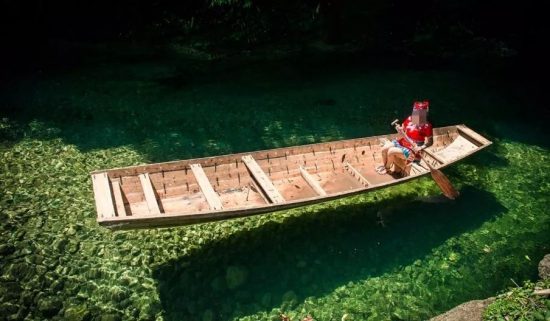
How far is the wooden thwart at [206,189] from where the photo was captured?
8547 mm

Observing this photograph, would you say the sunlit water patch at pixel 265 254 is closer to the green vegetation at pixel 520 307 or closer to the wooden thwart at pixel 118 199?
the green vegetation at pixel 520 307

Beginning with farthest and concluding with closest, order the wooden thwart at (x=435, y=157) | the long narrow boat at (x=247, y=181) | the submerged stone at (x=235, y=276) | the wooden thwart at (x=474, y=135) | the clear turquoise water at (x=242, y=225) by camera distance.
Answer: the wooden thwart at (x=474, y=135), the wooden thwart at (x=435, y=157), the submerged stone at (x=235, y=276), the clear turquoise water at (x=242, y=225), the long narrow boat at (x=247, y=181)

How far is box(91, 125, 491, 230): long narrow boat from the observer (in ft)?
26.1

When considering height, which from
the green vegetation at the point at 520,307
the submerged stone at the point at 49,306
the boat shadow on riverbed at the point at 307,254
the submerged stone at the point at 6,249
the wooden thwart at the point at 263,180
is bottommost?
the green vegetation at the point at 520,307

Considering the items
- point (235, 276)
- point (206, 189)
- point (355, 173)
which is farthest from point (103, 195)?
point (355, 173)

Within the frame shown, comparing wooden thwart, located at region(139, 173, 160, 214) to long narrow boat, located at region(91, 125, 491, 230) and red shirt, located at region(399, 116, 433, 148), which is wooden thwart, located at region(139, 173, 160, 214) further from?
red shirt, located at region(399, 116, 433, 148)

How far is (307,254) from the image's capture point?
9641mm

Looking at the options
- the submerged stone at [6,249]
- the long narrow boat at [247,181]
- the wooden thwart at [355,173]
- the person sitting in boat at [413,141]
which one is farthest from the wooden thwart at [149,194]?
the person sitting in boat at [413,141]

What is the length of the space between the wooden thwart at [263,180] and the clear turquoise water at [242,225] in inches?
54.6

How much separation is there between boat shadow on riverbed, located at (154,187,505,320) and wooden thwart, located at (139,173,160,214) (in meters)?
1.55

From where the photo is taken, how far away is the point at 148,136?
1403cm

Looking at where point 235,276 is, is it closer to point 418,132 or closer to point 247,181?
point 247,181

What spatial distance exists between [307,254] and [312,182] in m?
1.87

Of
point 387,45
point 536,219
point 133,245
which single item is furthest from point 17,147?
point 387,45
